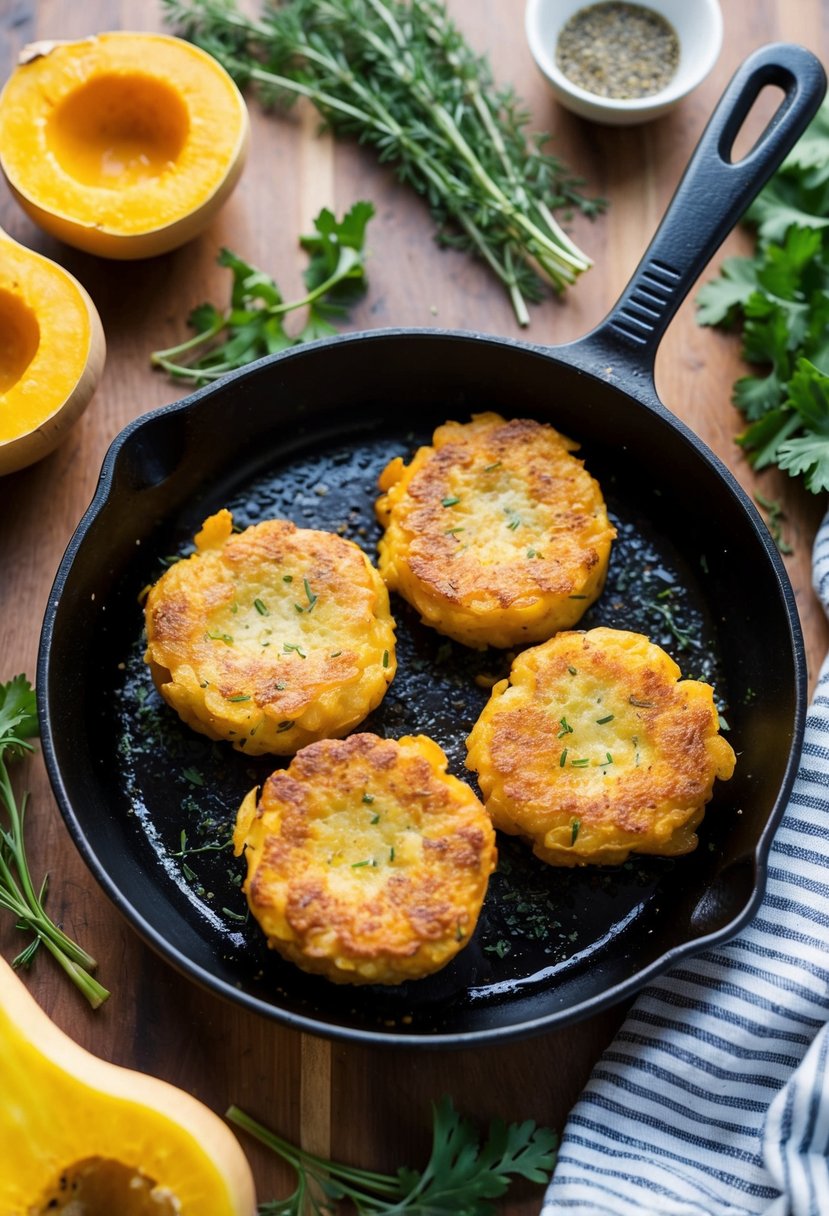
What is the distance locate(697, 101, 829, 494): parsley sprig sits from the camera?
3.63m

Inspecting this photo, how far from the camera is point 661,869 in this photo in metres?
3.35

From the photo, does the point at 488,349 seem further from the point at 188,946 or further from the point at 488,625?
the point at 188,946

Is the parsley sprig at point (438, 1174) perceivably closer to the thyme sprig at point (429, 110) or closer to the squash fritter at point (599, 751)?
the squash fritter at point (599, 751)

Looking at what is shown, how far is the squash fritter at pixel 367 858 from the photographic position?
2.96 m

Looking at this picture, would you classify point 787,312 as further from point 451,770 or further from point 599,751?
point 451,770

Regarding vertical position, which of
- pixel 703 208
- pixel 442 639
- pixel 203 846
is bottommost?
pixel 203 846

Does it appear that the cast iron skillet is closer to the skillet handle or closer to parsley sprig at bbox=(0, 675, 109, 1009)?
the skillet handle

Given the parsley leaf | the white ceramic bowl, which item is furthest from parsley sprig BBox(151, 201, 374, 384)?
the parsley leaf

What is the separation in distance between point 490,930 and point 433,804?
42 centimetres

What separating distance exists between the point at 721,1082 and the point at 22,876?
1.85 metres

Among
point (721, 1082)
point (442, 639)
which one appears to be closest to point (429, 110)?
point (442, 639)

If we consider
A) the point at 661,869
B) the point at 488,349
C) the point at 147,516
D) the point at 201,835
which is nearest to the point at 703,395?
the point at 488,349

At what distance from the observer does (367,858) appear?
3090mm

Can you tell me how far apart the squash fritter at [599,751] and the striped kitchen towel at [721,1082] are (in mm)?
325
